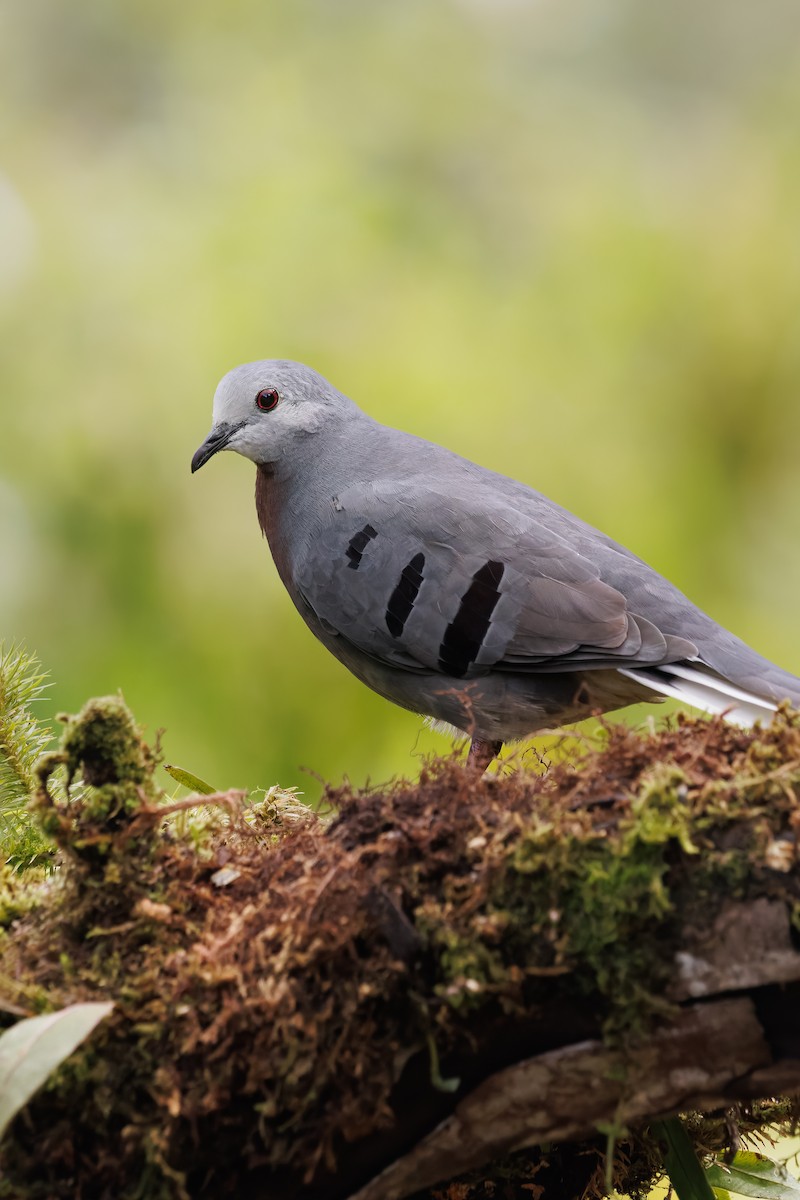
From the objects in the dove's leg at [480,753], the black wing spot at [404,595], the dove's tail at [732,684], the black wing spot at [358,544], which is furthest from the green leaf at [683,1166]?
the black wing spot at [358,544]

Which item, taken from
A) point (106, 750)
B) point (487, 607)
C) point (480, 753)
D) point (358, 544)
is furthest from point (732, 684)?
point (106, 750)

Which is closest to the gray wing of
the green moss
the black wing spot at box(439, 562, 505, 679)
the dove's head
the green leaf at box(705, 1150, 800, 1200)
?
the black wing spot at box(439, 562, 505, 679)

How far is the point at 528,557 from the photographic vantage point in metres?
3.15

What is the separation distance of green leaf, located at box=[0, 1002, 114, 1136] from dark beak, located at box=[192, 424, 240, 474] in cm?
224

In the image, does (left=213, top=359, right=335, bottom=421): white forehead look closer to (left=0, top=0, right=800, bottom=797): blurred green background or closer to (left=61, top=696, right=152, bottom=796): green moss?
(left=0, top=0, right=800, bottom=797): blurred green background

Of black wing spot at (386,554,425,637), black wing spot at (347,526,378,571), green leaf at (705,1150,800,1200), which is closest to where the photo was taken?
green leaf at (705,1150,800,1200)

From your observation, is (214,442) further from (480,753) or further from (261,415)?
(480,753)

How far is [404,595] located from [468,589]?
0.60 feet

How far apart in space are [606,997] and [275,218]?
4.76 metres

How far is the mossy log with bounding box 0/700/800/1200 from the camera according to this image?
1.65m

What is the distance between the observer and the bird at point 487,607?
2986 millimetres

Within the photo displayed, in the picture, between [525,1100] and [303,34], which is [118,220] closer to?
[303,34]

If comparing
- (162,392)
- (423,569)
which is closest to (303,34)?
(162,392)

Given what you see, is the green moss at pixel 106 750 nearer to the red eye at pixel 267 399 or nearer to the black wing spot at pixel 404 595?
the black wing spot at pixel 404 595
